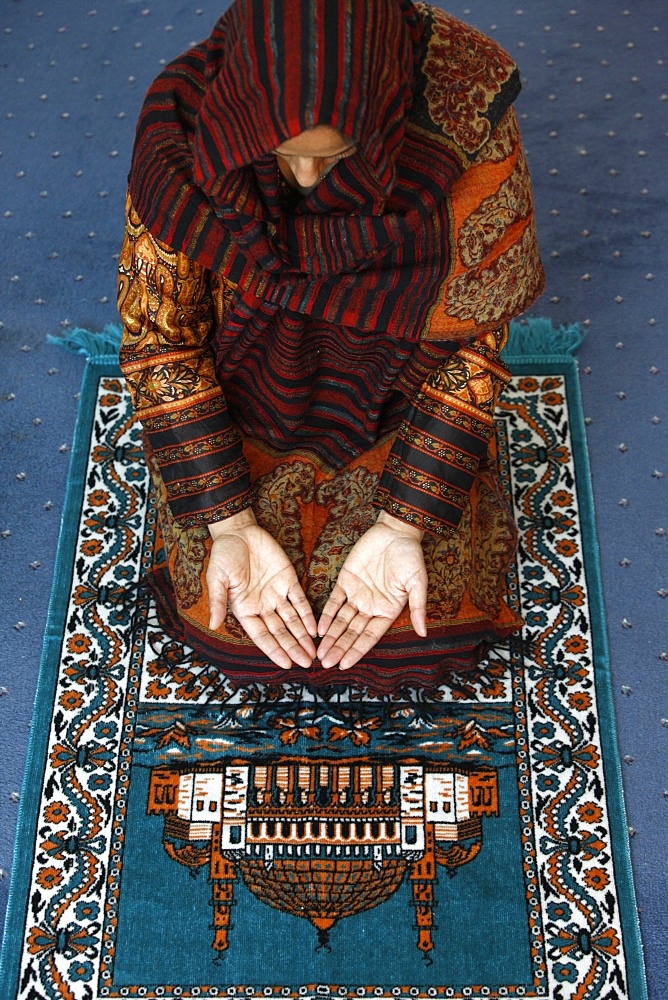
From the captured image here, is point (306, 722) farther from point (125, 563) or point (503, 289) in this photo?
point (503, 289)

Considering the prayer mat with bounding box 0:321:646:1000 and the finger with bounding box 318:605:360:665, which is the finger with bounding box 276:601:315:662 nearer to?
the finger with bounding box 318:605:360:665

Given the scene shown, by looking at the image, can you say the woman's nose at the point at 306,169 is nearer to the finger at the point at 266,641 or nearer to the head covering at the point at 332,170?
the head covering at the point at 332,170

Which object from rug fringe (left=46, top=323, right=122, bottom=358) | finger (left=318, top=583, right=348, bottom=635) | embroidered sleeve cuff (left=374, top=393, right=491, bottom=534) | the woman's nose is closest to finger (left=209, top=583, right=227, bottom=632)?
finger (left=318, top=583, right=348, bottom=635)

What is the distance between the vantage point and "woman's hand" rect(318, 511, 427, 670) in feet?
4.56

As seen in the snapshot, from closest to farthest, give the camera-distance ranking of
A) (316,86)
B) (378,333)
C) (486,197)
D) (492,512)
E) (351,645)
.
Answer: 1. (316,86)
2. (486,197)
3. (378,333)
4. (351,645)
5. (492,512)

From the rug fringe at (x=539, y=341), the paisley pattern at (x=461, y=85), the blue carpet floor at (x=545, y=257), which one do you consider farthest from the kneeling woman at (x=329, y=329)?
the rug fringe at (x=539, y=341)

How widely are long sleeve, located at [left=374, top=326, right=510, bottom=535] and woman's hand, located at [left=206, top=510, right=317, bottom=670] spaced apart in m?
0.17

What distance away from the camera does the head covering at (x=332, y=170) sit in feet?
3.01

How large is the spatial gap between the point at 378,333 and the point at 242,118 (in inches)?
16.0

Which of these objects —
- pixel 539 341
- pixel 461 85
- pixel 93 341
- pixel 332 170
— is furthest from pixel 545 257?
pixel 332 170

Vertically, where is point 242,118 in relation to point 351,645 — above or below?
above

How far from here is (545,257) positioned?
6.95ft

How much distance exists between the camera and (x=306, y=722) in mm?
1621

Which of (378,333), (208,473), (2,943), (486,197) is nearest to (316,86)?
(486,197)
